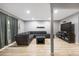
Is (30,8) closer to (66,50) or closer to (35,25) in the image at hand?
(66,50)

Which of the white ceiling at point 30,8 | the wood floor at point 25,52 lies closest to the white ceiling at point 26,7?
the white ceiling at point 30,8

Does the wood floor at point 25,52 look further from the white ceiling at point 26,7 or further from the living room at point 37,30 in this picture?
the white ceiling at point 26,7

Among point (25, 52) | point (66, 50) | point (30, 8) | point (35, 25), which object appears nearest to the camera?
point (25, 52)

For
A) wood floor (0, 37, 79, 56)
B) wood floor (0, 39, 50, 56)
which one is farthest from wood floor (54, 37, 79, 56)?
wood floor (0, 39, 50, 56)

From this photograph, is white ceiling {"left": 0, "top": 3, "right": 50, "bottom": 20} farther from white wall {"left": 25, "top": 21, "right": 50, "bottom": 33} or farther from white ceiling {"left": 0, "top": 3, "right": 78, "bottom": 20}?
white wall {"left": 25, "top": 21, "right": 50, "bottom": 33}

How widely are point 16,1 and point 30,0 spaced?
54 centimetres

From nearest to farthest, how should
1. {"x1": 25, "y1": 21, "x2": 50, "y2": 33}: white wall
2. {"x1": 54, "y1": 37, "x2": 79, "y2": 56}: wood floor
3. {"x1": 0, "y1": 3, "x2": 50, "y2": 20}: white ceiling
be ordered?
{"x1": 54, "y1": 37, "x2": 79, "y2": 56}: wood floor
{"x1": 0, "y1": 3, "x2": 50, "y2": 20}: white ceiling
{"x1": 25, "y1": 21, "x2": 50, "y2": 33}: white wall

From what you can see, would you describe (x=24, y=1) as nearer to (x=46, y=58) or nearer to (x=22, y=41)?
(x=46, y=58)

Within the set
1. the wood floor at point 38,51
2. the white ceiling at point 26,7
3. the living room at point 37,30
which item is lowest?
→ the wood floor at point 38,51

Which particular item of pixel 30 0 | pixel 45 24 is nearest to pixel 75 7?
pixel 30 0

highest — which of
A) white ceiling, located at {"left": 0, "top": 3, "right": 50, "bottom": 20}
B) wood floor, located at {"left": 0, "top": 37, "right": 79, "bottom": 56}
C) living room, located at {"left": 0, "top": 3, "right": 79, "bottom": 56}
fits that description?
white ceiling, located at {"left": 0, "top": 3, "right": 50, "bottom": 20}

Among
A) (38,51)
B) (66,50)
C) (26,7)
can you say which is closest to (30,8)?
(26,7)

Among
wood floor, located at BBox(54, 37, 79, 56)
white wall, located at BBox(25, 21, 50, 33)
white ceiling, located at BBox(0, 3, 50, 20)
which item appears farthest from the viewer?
white wall, located at BBox(25, 21, 50, 33)

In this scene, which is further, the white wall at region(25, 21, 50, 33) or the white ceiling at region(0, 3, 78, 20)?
the white wall at region(25, 21, 50, 33)
